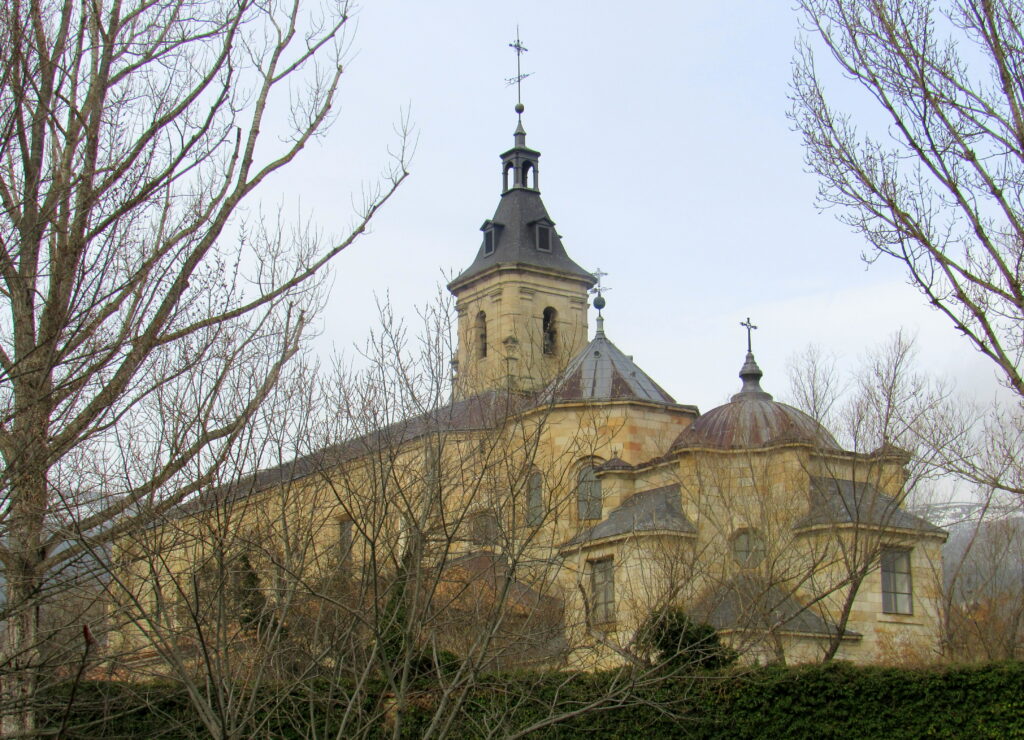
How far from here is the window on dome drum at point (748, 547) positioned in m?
24.7

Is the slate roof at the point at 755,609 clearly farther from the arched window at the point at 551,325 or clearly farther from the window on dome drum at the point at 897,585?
the arched window at the point at 551,325

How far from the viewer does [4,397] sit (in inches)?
376

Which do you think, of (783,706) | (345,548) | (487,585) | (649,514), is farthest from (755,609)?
(649,514)

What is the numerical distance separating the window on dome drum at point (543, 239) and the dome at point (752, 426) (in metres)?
23.4

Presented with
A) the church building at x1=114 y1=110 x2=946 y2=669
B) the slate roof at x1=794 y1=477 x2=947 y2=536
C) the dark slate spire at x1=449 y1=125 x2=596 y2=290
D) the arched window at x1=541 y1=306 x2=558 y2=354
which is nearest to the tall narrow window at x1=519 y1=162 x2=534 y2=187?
the dark slate spire at x1=449 y1=125 x2=596 y2=290

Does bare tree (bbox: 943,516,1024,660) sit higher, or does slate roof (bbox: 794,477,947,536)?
slate roof (bbox: 794,477,947,536)

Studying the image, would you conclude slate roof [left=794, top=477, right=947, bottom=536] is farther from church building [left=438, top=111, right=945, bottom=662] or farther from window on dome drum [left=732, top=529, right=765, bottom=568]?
window on dome drum [left=732, top=529, right=765, bottom=568]

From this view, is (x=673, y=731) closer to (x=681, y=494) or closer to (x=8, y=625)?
(x=8, y=625)

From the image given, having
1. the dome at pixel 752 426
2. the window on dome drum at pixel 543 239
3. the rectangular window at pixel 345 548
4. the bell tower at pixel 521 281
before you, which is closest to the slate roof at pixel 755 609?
the dome at pixel 752 426

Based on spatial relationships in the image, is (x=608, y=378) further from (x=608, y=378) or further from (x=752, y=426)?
(x=752, y=426)

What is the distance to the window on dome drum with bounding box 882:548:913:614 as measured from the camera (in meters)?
29.3

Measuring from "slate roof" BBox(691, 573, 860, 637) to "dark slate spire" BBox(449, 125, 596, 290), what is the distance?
2876 cm

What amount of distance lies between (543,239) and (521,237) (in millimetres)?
1079

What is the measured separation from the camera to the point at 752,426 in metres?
30.4
